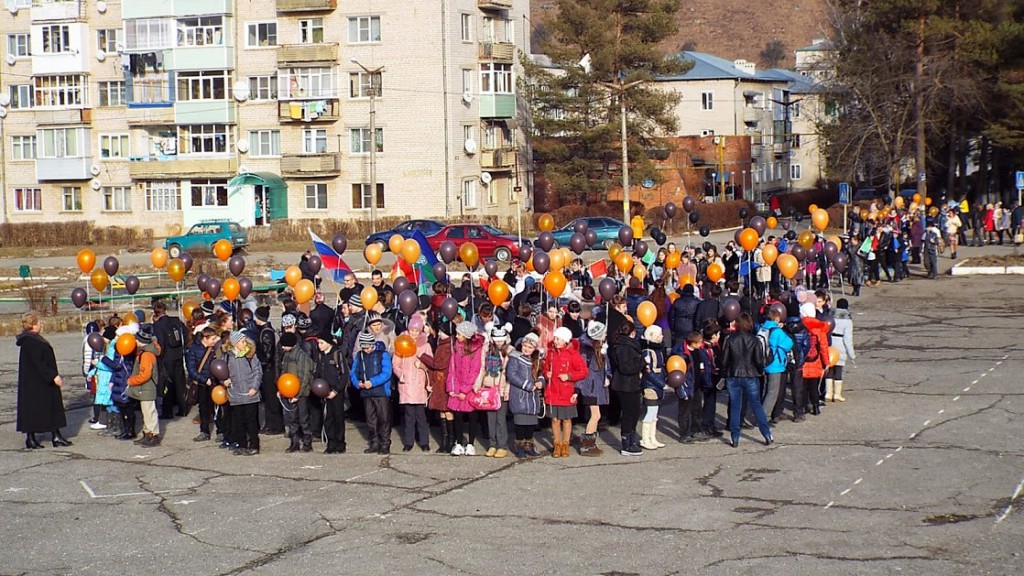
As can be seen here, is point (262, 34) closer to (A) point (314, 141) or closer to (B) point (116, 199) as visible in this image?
(A) point (314, 141)

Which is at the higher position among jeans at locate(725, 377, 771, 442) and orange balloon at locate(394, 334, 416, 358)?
orange balloon at locate(394, 334, 416, 358)

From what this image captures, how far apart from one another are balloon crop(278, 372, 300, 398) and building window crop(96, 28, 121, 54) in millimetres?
54060

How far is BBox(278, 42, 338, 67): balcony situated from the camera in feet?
192

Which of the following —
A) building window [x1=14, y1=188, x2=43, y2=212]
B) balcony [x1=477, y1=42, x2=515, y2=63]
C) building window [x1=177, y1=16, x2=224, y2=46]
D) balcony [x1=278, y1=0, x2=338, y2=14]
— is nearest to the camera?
balcony [x1=278, y1=0, x2=338, y2=14]

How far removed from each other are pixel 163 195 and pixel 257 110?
22.1 ft

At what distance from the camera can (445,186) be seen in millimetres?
57312

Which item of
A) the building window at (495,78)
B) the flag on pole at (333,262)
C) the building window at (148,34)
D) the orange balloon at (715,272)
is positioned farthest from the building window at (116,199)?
the orange balloon at (715,272)

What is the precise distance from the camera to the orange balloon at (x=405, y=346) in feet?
45.6

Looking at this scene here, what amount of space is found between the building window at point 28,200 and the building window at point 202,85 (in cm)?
1021

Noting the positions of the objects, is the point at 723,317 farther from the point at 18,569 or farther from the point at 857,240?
the point at 857,240

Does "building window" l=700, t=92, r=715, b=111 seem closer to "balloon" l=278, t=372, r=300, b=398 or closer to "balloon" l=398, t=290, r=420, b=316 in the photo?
"balloon" l=398, t=290, r=420, b=316

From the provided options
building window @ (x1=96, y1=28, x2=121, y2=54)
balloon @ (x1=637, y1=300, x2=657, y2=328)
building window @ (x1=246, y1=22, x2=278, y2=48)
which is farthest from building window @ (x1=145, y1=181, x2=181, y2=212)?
balloon @ (x1=637, y1=300, x2=657, y2=328)

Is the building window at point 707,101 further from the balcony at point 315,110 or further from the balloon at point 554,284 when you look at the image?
the balloon at point 554,284

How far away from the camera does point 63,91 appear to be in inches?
2532
